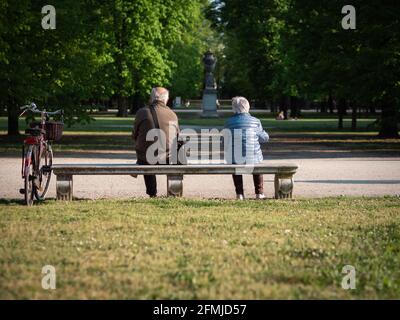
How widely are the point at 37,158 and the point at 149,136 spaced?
184 centimetres

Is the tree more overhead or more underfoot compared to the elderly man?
more overhead

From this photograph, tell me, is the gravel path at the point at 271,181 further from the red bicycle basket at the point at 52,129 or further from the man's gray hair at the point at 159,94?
the man's gray hair at the point at 159,94

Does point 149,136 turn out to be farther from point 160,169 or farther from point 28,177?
point 28,177

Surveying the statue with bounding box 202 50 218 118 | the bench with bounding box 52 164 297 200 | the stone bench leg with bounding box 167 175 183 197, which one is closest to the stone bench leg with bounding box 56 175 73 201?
the bench with bounding box 52 164 297 200

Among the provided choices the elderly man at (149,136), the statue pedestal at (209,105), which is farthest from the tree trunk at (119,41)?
the elderly man at (149,136)

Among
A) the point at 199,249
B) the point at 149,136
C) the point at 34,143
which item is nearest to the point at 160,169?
the point at 149,136

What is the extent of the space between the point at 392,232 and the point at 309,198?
11.5 ft

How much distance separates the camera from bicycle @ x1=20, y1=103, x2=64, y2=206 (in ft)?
37.0

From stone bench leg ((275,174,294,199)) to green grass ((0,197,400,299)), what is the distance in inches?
38.6

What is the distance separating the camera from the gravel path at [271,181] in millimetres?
13609

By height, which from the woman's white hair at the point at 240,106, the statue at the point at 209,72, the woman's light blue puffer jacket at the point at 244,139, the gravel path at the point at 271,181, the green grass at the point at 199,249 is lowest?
the gravel path at the point at 271,181

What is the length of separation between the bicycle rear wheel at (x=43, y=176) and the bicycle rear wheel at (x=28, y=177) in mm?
117

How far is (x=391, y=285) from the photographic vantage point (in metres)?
6.44

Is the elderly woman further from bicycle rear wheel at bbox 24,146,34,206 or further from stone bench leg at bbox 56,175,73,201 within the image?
bicycle rear wheel at bbox 24,146,34,206
